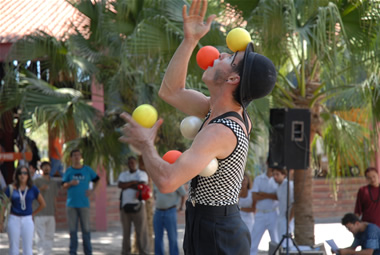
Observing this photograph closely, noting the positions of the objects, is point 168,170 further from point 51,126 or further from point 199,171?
point 51,126

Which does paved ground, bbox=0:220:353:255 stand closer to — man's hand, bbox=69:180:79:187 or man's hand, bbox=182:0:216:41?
man's hand, bbox=69:180:79:187

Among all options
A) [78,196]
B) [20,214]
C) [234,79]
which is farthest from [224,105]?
[78,196]

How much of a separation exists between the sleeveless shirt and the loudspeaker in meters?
4.68

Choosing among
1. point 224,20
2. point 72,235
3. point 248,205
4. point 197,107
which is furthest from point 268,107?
point 197,107

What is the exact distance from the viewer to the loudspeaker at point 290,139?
24.2ft

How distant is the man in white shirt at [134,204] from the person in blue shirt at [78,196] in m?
0.48

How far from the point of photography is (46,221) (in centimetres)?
854

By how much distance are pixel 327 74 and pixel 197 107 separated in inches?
173

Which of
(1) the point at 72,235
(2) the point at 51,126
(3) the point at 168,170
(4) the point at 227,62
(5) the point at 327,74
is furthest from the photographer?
(1) the point at 72,235

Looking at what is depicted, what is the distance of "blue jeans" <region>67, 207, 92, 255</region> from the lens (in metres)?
8.55

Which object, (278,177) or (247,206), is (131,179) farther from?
(278,177)

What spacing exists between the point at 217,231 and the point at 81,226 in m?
6.20

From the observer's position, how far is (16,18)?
1038 centimetres

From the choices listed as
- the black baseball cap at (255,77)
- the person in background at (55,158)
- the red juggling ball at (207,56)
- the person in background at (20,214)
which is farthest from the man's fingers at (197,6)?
the person in background at (55,158)
